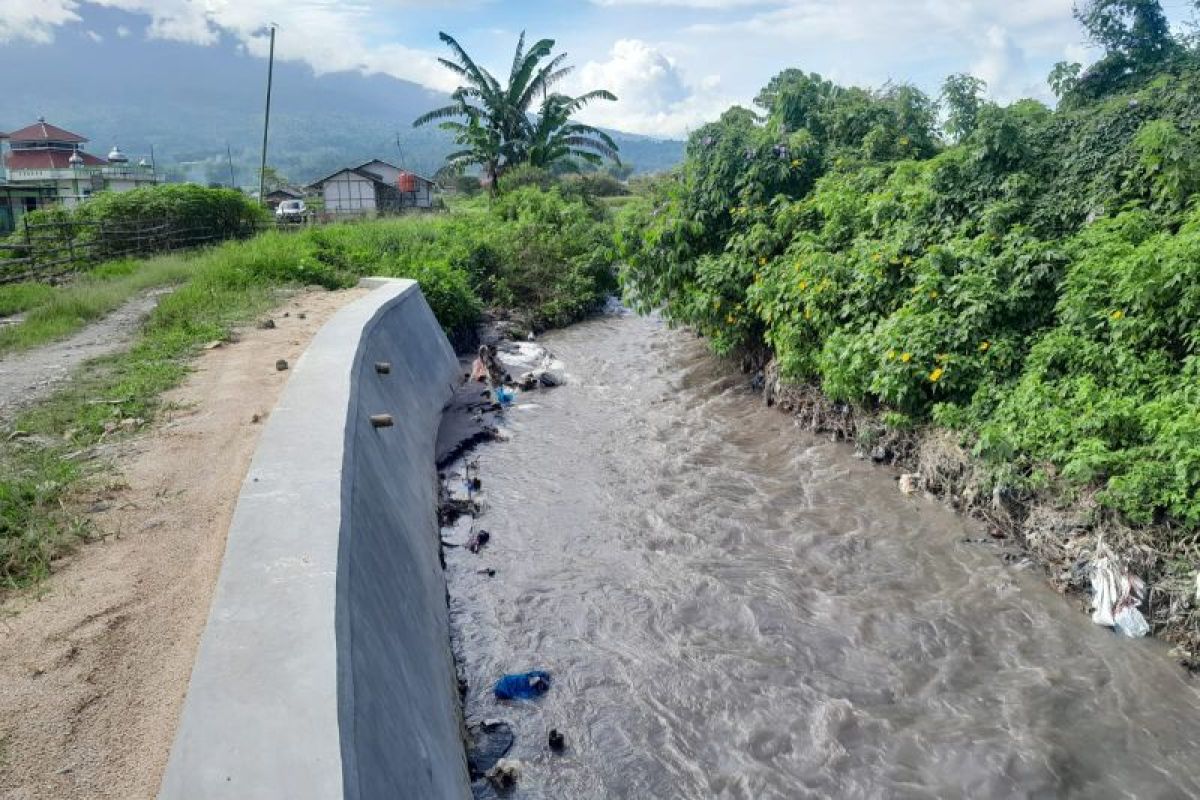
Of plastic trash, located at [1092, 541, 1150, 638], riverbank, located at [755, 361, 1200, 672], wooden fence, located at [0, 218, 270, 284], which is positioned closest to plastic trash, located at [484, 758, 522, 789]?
plastic trash, located at [1092, 541, 1150, 638]

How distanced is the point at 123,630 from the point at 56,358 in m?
6.89

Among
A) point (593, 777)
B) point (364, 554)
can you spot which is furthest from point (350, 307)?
point (593, 777)

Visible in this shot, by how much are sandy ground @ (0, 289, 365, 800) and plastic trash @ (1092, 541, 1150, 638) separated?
6138mm

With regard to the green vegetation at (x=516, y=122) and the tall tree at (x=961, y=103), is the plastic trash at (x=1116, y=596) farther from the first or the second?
the green vegetation at (x=516, y=122)

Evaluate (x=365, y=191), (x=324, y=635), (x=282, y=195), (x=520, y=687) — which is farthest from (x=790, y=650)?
Answer: (x=282, y=195)

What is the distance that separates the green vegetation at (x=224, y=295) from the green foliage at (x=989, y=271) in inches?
242

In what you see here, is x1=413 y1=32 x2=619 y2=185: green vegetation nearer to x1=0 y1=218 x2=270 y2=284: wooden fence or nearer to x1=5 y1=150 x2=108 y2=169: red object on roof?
x1=0 y1=218 x2=270 y2=284: wooden fence

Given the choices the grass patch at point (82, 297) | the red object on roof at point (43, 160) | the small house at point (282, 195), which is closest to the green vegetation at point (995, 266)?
the grass patch at point (82, 297)

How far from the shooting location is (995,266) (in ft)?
26.4

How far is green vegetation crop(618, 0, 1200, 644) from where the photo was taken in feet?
20.8

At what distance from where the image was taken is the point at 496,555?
7.55 meters

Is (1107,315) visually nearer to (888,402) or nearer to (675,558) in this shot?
(888,402)

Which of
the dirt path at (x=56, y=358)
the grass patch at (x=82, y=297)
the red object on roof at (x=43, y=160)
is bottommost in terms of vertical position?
the dirt path at (x=56, y=358)

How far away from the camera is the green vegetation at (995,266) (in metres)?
6.34
